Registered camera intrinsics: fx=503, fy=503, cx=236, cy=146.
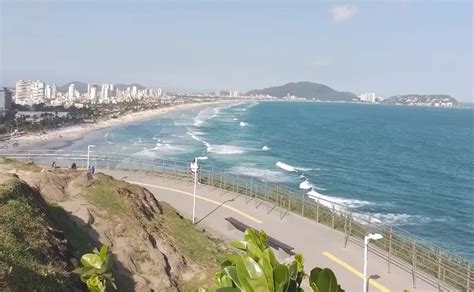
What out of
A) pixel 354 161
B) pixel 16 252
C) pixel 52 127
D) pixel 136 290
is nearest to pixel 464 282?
pixel 136 290

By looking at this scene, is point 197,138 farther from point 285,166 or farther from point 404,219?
point 404,219

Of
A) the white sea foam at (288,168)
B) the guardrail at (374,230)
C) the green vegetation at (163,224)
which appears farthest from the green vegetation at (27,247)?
the white sea foam at (288,168)

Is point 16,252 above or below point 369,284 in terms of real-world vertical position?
above

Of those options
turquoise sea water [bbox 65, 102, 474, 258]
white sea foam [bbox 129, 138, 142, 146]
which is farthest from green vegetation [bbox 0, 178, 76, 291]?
white sea foam [bbox 129, 138, 142, 146]

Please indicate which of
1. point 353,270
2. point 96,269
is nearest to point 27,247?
point 96,269

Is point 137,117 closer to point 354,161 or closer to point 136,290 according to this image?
point 354,161

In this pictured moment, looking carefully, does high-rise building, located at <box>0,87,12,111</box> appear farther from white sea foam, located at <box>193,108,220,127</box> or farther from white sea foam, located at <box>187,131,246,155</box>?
white sea foam, located at <box>187,131,246,155</box>
